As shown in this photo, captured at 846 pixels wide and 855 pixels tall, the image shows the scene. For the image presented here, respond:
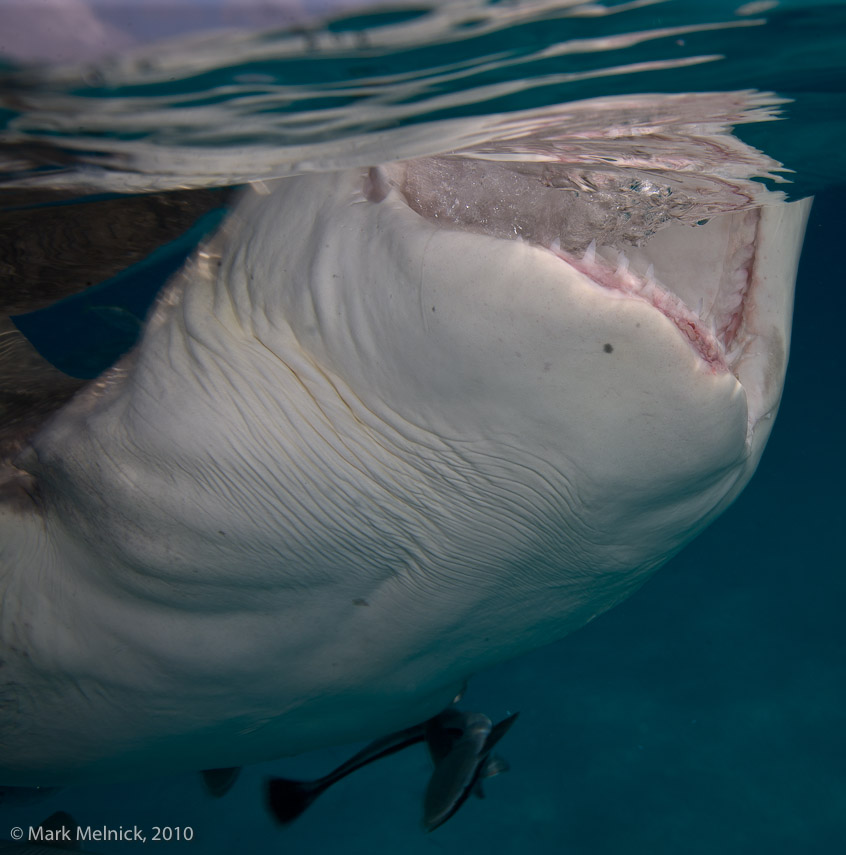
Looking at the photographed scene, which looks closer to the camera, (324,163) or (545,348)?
(545,348)

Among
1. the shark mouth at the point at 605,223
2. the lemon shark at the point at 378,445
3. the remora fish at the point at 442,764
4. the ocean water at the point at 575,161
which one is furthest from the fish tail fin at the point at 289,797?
the shark mouth at the point at 605,223

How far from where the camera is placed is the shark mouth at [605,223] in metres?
2.31

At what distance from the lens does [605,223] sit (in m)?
2.72

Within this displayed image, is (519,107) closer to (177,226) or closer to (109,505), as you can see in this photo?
(109,505)

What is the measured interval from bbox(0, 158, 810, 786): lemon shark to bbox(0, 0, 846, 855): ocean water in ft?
1.67

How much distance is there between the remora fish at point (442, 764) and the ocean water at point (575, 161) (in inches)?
85.7

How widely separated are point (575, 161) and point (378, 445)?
2.15 meters

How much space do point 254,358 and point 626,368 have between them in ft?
4.63

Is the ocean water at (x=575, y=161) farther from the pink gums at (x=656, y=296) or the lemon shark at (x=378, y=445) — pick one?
the pink gums at (x=656, y=296)

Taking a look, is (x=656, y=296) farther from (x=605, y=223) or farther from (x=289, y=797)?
(x=289, y=797)

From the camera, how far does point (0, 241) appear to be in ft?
13.8

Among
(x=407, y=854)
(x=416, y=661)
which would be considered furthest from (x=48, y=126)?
(x=407, y=854)

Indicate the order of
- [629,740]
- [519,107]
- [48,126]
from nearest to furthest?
[48,126] → [519,107] → [629,740]

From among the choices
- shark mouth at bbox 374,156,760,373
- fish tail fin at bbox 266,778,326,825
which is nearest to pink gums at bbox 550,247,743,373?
shark mouth at bbox 374,156,760,373
